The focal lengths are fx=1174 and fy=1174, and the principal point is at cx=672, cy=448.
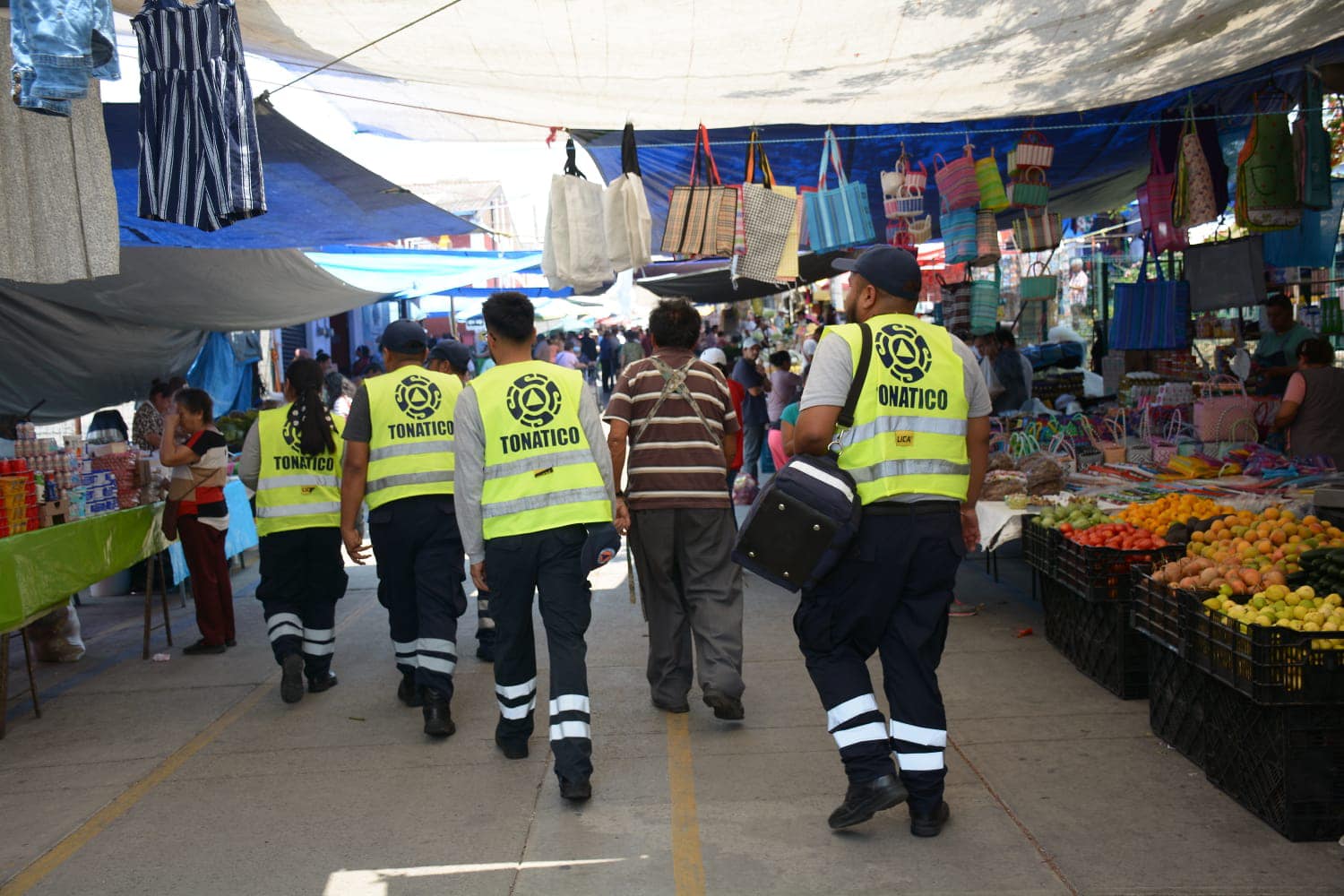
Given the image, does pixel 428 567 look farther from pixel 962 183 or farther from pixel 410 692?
pixel 962 183

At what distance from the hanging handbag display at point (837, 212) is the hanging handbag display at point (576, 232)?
203cm

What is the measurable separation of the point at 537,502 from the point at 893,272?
1783mm

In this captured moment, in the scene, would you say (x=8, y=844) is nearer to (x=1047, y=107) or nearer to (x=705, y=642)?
(x=705, y=642)

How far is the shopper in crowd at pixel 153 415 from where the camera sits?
41.2 feet

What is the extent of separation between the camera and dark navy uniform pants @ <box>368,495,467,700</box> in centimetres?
606

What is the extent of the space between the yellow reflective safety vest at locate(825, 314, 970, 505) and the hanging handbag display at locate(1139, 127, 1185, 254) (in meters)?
6.75

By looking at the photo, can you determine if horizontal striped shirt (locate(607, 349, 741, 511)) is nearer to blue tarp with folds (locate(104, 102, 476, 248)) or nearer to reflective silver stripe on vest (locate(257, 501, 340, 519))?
reflective silver stripe on vest (locate(257, 501, 340, 519))

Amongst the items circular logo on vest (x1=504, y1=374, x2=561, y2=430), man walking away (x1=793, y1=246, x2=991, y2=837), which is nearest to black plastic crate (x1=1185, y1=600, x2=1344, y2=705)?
man walking away (x1=793, y1=246, x2=991, y2=837)

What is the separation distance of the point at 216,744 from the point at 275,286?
7.90 m

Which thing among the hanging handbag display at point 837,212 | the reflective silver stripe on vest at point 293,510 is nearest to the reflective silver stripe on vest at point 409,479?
the reflective silver stripe on vest at point 293,510

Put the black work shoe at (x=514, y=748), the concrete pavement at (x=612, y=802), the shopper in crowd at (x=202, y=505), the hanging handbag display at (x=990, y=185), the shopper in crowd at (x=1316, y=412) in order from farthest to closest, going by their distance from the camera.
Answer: the hanging handbag display at (x=990, y=185) < the shopper in crowd at (x=1316, y=412) < the shopper in crowd at (x=202, y=505) < the black work shoe at (x=514, y=748) < the concrete pavement at (x=612, y=802)

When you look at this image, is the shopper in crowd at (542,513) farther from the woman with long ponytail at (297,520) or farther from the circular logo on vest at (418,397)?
the woman with long ponytail at (297,520)

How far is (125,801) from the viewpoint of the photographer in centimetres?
538

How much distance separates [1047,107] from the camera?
8859 millimetres
